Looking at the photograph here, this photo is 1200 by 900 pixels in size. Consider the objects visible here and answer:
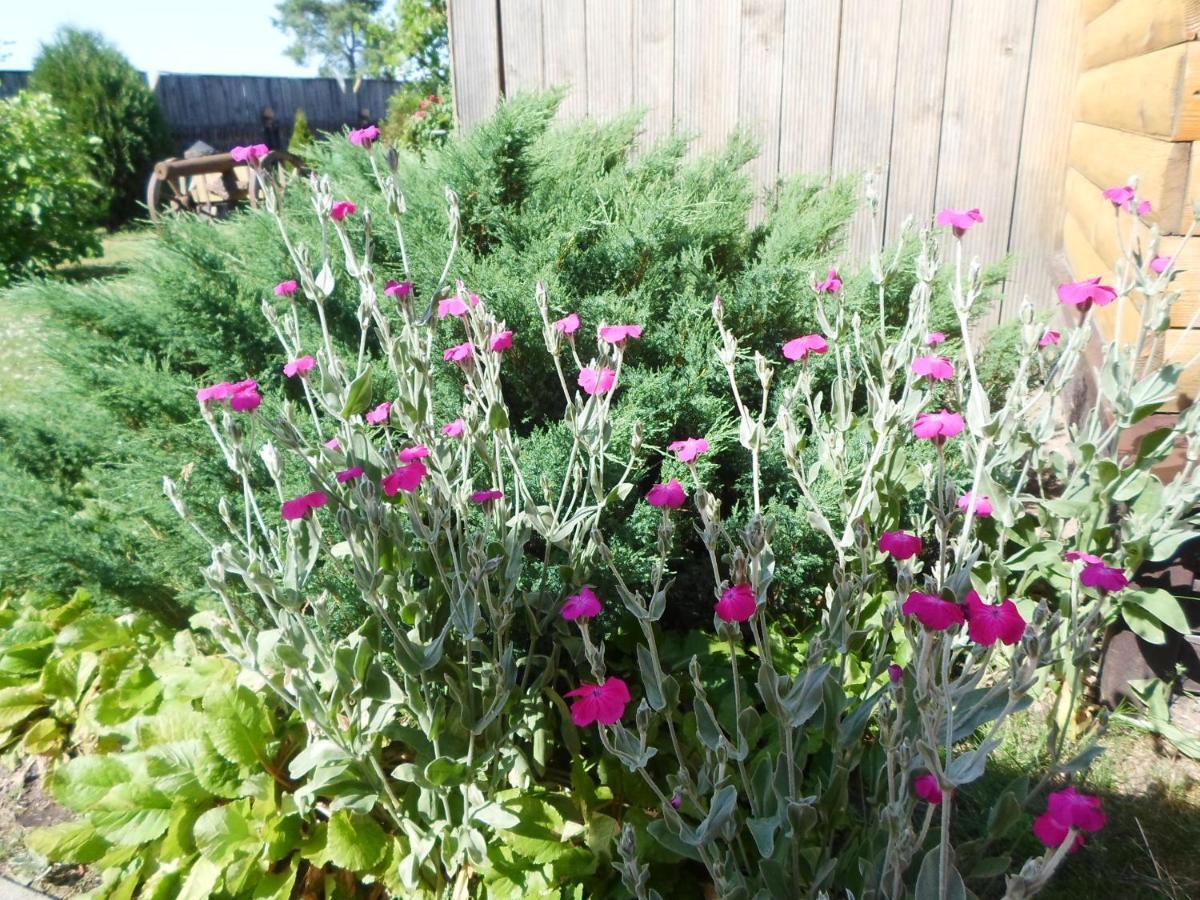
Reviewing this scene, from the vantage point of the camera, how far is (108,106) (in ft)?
41.6

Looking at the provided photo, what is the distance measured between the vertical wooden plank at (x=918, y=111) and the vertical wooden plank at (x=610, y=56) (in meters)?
1.14

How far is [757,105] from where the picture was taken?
3.62 metres

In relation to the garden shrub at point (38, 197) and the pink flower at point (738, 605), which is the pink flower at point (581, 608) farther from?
the garden shrub at point (38, 197)

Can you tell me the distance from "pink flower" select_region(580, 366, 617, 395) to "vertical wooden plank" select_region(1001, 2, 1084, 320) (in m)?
2.24

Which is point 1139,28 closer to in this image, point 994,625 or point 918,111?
point 918,111

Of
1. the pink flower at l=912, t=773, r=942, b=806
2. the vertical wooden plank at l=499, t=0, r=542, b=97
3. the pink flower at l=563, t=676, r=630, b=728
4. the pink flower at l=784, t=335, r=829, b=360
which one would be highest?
the vertical wooden plank at l=499, t=0, r=542, b=97

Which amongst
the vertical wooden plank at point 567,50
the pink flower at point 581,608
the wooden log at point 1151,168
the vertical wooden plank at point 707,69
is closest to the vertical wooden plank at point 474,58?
the vertical wooden plank at point 567,50

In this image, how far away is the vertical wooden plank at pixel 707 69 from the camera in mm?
3582

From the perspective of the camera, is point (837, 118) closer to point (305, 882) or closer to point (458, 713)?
point (458, 713)

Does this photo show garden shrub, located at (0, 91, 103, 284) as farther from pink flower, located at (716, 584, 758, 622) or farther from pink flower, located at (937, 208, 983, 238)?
pink flower, located at (716, 584, 758, 622)

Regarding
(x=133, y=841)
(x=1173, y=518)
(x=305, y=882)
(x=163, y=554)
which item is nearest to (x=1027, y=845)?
(x=1173, y=518)

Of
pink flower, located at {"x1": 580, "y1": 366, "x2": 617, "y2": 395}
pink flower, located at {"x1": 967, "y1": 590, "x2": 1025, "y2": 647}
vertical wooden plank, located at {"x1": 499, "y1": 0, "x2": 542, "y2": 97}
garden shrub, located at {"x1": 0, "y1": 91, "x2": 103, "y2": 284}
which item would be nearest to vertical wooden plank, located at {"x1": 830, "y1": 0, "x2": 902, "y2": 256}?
vertical wooden plank, located at {"x1": 499, "y1": 0, "x2": 542, "y2": 97}

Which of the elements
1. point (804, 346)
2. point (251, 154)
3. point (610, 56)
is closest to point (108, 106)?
point (610, 56)

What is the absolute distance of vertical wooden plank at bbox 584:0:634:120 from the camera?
3717mm
